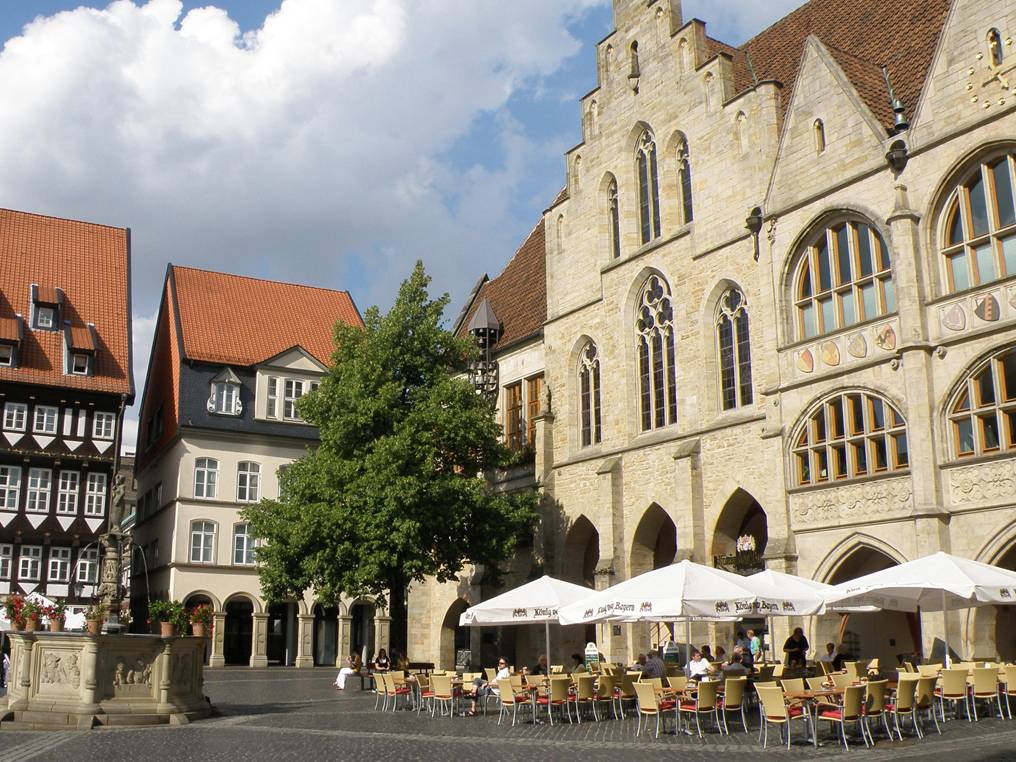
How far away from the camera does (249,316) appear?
51.3 m

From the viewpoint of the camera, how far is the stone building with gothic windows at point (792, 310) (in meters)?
20.2

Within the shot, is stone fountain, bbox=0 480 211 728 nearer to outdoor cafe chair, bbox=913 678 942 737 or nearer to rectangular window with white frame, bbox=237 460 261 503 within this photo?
outdoor cafe chair, bbox=913 678 942 737

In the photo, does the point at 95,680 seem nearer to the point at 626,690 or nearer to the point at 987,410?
the point at 626,690

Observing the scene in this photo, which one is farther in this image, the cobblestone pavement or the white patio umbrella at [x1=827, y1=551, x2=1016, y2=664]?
the white patio umbrella at [x1=827, y1=551, x2=1016, y2=664]

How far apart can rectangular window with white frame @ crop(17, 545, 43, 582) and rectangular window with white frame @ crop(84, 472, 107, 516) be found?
233 centimetres

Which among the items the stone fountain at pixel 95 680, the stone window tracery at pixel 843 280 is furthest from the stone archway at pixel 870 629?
the stone fountain at pixel 95 680

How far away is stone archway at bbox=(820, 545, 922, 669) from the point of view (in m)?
22.4

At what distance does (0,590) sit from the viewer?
140 feet

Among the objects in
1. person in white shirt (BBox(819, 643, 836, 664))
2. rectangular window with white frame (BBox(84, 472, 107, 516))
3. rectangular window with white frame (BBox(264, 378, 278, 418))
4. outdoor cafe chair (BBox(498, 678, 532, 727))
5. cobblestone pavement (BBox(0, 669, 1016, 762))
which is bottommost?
cobblestone pavement (BBox(0, 669, 1016, 762))

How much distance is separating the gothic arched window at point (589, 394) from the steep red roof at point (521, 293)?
2521mm

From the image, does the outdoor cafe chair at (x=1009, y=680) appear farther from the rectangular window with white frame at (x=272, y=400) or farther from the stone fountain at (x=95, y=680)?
the rectangular window with white frame at (x=272, y=400)

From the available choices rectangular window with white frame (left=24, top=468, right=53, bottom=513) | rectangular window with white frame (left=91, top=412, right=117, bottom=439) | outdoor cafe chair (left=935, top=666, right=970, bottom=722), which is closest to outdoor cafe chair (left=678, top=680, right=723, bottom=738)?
outdoor cafe chair (left=935, top=666, right=970, bottom=722)

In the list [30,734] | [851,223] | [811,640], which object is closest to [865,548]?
[811,640]

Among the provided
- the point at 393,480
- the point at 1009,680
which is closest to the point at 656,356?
the point at 393,480
